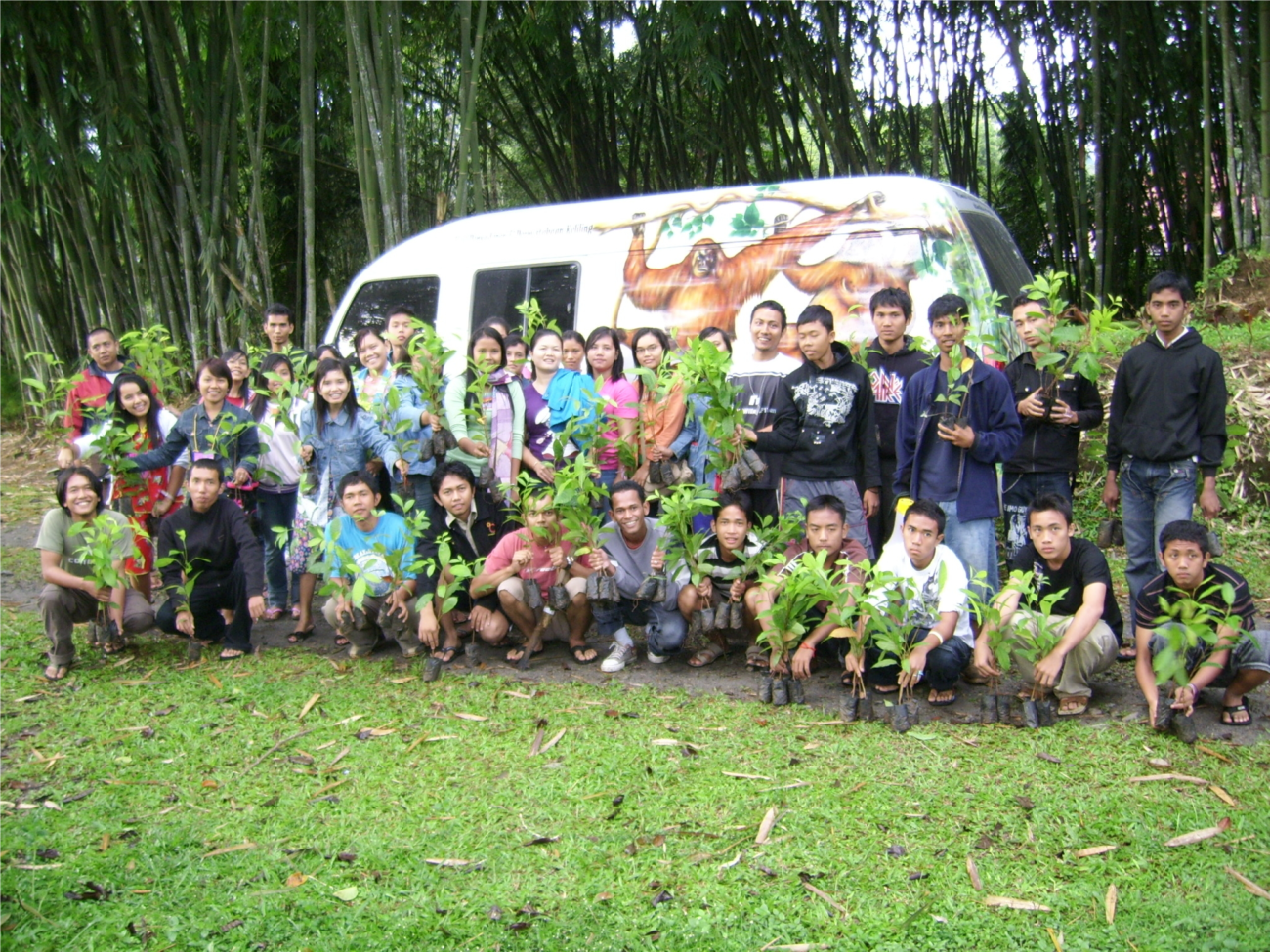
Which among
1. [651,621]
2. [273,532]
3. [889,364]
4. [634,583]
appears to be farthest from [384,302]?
[889,364]

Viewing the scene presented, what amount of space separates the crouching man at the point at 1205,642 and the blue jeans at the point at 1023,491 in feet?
2.88

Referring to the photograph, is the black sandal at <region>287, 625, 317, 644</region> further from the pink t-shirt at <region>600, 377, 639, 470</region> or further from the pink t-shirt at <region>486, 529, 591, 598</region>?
the pink t-shirt at <region>600, 377, 639, 470</region>

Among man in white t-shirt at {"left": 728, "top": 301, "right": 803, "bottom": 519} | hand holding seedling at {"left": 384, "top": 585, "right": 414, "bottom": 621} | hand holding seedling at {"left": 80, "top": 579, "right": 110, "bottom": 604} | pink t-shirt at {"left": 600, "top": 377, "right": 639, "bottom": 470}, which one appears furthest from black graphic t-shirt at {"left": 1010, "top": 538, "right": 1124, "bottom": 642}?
hand holding seedling at {"left": 80, "top": 579, "right": 110, "bottom": 604}

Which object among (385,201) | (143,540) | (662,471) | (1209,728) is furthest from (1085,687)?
(385,201)

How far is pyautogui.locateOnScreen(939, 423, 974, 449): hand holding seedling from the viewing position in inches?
155

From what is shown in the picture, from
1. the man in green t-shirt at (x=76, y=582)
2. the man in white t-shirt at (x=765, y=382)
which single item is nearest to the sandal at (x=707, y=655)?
the man in white t-shirt at (x=765, y=382)

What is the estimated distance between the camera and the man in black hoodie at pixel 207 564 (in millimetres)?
4660

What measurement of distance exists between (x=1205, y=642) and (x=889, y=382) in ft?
5.89

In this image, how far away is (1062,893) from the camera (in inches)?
100

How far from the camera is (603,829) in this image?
9.76ft

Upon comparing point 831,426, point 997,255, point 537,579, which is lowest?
point 537,579

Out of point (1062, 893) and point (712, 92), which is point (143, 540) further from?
point (712, 92)

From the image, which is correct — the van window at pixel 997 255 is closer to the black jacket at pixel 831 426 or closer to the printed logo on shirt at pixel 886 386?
the printed logo on shirt at pixel 886 386

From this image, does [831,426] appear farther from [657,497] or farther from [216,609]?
[216,609]
